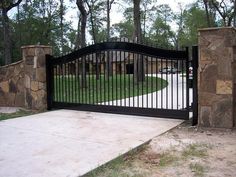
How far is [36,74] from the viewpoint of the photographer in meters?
9.27

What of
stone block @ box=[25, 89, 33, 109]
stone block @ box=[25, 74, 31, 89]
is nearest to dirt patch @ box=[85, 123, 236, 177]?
stone block @ box=[25, 89, 33, 109]

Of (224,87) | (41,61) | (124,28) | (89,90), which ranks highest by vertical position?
(124,28)

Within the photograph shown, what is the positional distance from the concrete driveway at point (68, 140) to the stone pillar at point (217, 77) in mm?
849

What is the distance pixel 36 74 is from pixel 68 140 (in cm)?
400

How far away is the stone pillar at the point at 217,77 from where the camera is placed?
249 inches

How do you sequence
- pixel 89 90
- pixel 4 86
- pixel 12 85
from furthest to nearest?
pixel 4 86 < pixel 12 85 < pixel 89 90

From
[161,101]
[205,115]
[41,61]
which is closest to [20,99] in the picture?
[41,61]

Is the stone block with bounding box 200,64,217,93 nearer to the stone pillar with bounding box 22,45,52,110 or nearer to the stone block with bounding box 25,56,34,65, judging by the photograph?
the stone pillar with bounding box 22,45,52,110

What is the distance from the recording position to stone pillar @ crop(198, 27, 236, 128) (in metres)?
6.32

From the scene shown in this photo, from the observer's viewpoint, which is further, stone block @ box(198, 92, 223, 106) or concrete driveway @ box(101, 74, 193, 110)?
concrete driveway @ box(101, 74, 193, 110)

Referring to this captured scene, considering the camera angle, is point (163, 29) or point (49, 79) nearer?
point (49, 79)

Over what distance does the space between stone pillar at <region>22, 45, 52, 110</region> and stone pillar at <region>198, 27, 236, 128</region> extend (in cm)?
460

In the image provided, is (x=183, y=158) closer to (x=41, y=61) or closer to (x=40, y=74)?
(x=40, y=74)

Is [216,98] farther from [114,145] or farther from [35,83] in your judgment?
[35,83]
